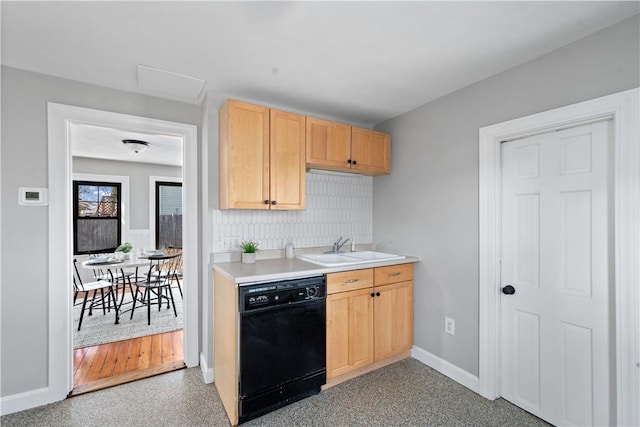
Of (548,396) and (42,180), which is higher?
(42,180)

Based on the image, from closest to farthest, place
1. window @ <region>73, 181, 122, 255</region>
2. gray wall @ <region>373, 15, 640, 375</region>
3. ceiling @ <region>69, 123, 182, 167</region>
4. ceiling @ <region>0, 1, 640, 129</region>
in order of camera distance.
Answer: ceiling @ <region>0, 1, 640, 129</region> → gray wall @ <region>373, 15, 640, 375</region> → ceiling @ <region>69, 123, 182, 167</region> → window @ <region>73, 181, 122, 255</region>

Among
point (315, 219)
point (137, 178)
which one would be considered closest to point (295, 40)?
point (315, 219)

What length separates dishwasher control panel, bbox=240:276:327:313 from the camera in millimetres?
1981

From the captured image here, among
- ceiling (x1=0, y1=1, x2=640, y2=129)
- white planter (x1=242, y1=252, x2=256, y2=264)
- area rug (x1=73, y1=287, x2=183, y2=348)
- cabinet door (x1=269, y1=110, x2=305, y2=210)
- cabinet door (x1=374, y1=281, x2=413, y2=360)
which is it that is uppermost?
ceiling (x1=0, y1=1, x2=640, y2=129)

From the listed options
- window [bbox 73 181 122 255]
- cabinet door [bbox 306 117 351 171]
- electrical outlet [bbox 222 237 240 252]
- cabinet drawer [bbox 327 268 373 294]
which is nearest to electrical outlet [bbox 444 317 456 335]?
cabinet drawer [bbox 327 268 373 294]

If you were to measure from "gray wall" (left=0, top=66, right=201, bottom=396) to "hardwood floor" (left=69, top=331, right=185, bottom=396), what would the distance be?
0.40 metres

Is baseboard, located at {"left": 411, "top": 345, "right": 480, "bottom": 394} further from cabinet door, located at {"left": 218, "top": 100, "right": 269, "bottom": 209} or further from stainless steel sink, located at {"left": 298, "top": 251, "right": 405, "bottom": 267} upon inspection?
cabinet door, located at {"left": 218, "top": 100, "right": 269, "bottom": 209}

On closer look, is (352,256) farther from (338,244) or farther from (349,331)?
(349,331)

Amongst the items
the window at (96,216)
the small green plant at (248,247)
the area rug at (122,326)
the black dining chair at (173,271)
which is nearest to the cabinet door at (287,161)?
the small green plant at (248,247)

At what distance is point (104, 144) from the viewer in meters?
4.52

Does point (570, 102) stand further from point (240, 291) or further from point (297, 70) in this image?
point (240, 291)

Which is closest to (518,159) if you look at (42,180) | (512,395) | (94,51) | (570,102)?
(570,102)

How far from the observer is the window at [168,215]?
6242 mm

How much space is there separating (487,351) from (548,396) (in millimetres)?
416
